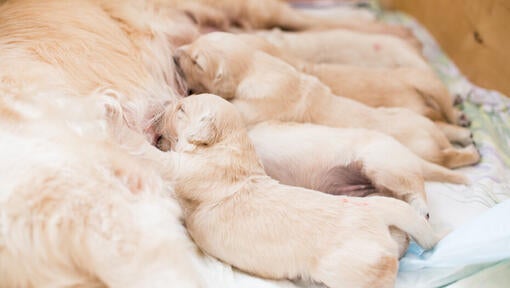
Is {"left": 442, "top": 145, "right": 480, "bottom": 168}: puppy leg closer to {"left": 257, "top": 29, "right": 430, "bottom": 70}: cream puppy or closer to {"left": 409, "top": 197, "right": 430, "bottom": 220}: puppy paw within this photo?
{"left": 409, "top": 197, "right": 430, "bottom": 220}: puppy paw

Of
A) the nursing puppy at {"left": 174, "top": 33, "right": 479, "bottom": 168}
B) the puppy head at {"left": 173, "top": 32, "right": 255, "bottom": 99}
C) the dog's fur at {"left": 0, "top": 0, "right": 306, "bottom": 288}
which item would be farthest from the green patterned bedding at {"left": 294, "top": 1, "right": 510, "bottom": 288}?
the puppy head at {"left": 173, "top": 32, "right": 255, "bottom": 99}

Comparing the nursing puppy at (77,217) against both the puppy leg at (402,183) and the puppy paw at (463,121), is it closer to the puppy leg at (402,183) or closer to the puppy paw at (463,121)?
the puppy leg at (402,183)

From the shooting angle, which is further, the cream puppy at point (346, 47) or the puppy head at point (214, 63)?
the cream puppy at point (346, 47)

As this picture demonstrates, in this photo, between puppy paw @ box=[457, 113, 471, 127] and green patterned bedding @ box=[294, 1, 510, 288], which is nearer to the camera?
green patterned bedding @ box=[294, 1, 510, 288]

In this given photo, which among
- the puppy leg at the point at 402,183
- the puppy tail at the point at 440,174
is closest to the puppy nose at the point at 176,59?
the puppy leg at the point at 402,183

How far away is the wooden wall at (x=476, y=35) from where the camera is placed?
172cm

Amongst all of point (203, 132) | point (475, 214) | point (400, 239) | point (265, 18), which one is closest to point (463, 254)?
point (400, 239)

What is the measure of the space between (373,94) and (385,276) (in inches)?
32.2

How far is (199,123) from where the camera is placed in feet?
4.05

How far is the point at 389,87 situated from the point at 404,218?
2.30 ft

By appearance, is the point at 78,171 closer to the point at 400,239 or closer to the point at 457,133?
the point at 400,239

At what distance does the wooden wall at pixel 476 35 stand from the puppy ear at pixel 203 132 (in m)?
1.04

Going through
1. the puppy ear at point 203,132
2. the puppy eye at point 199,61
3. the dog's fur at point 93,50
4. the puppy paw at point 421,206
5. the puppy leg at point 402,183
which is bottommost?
the puppy paw at point 421,206

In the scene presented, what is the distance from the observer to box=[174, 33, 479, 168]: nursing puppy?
148 cm
